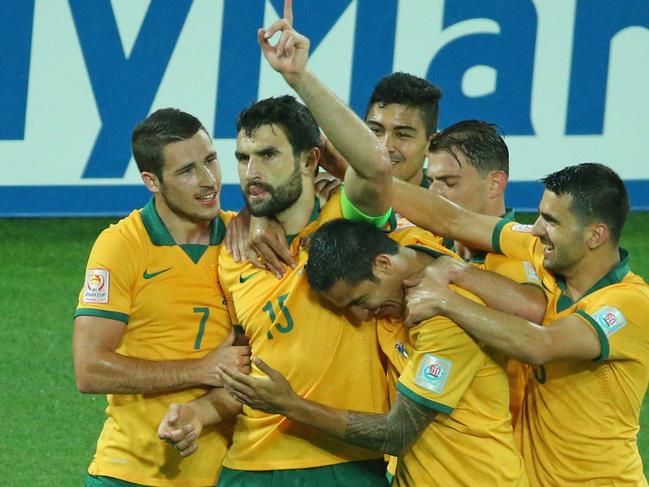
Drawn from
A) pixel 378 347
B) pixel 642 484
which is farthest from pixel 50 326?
pixel 642 484

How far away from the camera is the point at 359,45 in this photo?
9.72m

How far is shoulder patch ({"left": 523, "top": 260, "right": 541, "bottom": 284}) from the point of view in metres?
4.77

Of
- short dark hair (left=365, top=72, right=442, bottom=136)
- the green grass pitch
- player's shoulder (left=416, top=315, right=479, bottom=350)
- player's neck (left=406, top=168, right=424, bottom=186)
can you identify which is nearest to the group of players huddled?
player's shoulder (left=416, top=315, right=479, bottom=350)

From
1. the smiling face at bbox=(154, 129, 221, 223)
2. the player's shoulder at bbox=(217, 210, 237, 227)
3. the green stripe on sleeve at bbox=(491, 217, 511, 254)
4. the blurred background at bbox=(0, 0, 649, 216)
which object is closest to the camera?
the green stripe on sleeve at bbox=(491, 217, 511, 254)

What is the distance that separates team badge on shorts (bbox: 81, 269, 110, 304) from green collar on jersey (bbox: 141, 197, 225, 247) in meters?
0.25

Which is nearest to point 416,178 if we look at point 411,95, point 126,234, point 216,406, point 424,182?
point 424,182

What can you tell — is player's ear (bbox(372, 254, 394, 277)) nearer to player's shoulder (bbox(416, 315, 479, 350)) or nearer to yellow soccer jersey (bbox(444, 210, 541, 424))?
player's shoulder (bbox(416, 315, 479, 350))

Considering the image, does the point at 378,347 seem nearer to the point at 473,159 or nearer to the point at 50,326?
the point at 473,159

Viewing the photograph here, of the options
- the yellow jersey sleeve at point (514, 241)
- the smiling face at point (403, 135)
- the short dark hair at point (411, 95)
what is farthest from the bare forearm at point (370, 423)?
the short dark hair at point (411, 95)

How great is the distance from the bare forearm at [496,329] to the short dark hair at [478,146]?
1.25m

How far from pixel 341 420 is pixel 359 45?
220 inches

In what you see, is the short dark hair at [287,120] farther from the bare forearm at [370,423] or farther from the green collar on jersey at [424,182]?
the green collar on jersey at [424,182]

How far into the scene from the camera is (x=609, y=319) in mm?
4461

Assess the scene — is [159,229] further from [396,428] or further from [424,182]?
[424,182]
